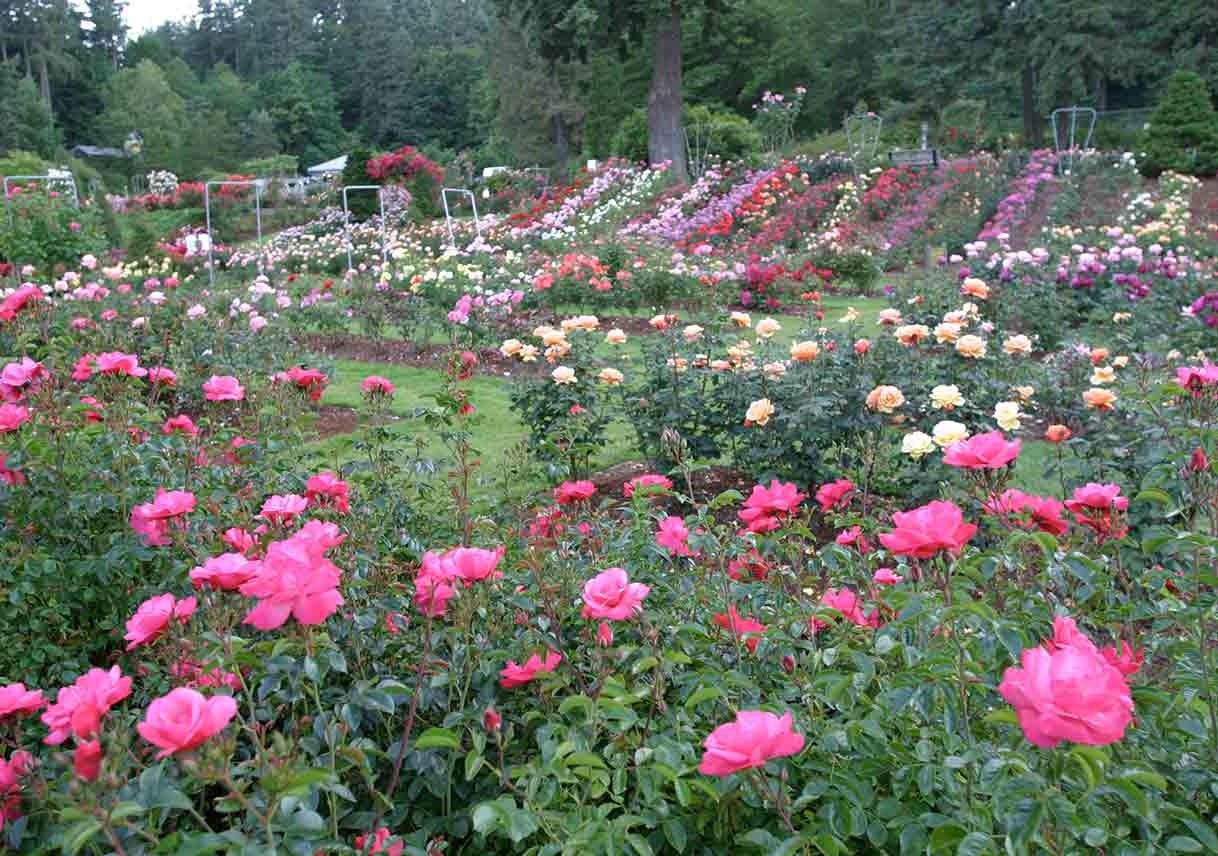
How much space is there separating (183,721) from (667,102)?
60.5ft

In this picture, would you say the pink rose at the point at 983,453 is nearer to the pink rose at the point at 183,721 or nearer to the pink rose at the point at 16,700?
the pink rose at the point at 183,721

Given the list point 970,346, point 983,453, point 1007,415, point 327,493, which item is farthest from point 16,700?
point 970,346

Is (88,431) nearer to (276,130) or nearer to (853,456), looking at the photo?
(853,456)

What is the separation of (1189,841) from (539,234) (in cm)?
1239

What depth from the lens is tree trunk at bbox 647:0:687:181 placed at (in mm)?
17953

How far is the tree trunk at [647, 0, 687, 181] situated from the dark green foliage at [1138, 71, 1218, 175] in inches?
310

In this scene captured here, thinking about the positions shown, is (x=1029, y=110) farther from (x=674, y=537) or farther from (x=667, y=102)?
(x=674, y=537)

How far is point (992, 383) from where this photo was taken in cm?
395

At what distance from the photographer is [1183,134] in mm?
17969

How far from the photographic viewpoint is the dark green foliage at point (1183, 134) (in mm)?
17361

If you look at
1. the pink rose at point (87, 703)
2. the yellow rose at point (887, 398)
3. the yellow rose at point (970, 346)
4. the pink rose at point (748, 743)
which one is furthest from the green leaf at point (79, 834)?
the yellow rose at point (970, 346)

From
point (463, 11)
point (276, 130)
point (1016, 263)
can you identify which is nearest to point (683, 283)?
point (1016, 263)

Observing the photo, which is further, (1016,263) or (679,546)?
(1016,263)

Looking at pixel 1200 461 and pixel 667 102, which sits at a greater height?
pixel 667 102
